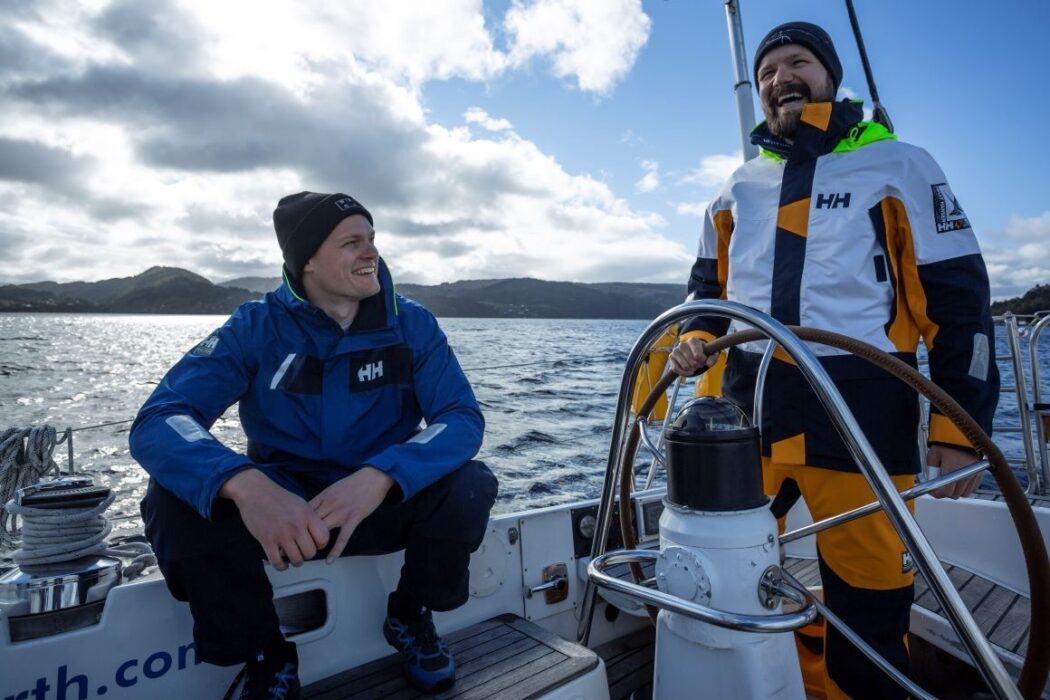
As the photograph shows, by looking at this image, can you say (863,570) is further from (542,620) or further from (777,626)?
(542,620)

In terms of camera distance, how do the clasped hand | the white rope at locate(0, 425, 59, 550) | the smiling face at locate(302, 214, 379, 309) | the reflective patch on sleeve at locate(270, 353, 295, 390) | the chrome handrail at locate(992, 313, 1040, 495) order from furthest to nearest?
the chrome handrail at locate(992, 313, 1040, 495) → the white rope at locate(0, 425, 59, 550) → the smiling face at locate(302, 214, 379, 309) → the reflective patch on sleeve at locate(270, 353, 295, 390) → the clasped hand

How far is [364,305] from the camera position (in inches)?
73.9

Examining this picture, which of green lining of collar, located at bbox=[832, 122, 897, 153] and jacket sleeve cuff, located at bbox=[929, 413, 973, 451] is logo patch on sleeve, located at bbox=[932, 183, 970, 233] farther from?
jacket sleeve cuff, located at bbox=[929, 413, 973, 451]

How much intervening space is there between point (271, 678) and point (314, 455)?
21.4 inches

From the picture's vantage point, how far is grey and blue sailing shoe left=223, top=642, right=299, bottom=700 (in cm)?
141

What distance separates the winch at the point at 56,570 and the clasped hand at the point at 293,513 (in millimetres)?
427

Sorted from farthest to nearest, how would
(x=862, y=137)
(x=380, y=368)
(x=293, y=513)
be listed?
(x=380, y=368) < (x=862, y=137) < (x=293, y=513)

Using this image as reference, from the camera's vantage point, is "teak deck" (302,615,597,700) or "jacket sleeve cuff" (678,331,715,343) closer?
"teak deck" (302,615,597,700)

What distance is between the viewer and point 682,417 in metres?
1.16

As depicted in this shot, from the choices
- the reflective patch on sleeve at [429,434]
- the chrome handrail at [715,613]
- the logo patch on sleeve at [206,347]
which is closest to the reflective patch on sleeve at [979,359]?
the chrome handrail at [715,613]

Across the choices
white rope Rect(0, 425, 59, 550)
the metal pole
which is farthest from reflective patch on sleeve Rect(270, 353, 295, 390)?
the metal pole

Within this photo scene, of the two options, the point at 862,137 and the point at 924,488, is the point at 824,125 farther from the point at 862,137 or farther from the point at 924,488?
the point at 924,488

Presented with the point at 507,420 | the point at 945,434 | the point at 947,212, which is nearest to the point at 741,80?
the point at 947,212

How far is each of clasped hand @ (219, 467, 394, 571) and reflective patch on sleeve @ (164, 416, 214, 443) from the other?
0.17 m
